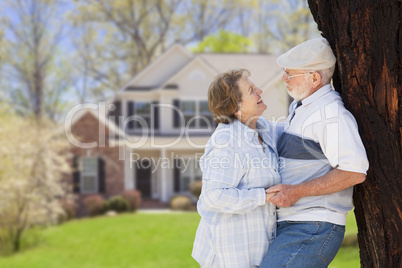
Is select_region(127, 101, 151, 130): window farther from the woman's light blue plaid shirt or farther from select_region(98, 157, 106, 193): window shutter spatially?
the woman's light blue plaid shirt

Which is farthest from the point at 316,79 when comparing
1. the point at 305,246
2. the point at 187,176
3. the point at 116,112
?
the point at 116,112

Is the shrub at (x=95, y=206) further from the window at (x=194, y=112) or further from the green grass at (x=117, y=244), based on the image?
the window at (x=194, y=112)

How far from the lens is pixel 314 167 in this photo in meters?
3.10

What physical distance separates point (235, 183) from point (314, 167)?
1.73ft

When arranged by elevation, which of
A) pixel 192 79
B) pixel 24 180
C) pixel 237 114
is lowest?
pixel 24 180

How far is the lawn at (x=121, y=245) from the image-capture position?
→ 14.8m

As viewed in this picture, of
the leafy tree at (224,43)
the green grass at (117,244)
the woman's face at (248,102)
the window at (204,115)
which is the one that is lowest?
the green grass at (117,244)

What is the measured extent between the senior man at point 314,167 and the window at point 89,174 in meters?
20.5

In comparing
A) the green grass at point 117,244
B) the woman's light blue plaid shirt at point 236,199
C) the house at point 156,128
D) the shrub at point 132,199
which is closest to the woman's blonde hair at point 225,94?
the woman's light blue plaid shirt at point 236,199

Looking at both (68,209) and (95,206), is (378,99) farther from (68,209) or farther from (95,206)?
(68,209)

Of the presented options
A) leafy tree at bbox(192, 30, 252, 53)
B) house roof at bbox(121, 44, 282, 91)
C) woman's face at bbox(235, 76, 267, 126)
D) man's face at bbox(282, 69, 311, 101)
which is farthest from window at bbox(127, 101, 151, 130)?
man's face at bbox(282, 69, 311, 101)

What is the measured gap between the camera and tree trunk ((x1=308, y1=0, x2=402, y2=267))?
304 cm

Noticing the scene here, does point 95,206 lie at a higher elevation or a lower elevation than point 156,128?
lower

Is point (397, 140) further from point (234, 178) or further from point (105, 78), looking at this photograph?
point (105, 78)
